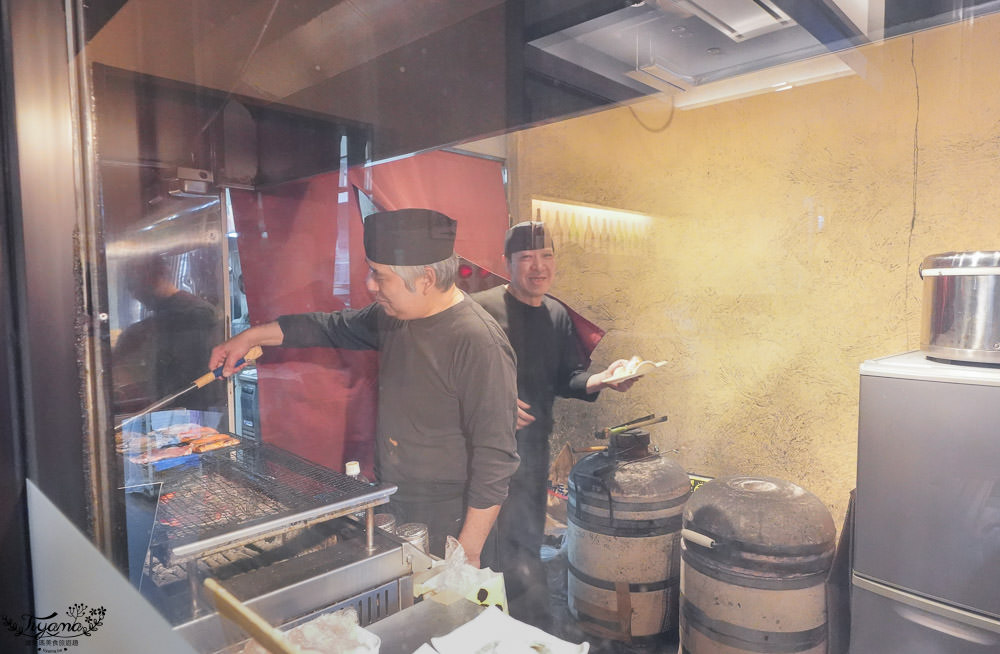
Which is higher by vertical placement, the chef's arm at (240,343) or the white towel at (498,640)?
the chef's arm at (240,343)

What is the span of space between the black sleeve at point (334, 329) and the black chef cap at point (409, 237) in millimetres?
139

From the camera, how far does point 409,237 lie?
1.24m

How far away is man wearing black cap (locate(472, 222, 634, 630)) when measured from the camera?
3.82 feet

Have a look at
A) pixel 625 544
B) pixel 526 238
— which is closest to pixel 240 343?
pixel 526 238

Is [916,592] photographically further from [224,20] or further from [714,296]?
[224,20]

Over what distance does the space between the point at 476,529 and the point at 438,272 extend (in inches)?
23.4

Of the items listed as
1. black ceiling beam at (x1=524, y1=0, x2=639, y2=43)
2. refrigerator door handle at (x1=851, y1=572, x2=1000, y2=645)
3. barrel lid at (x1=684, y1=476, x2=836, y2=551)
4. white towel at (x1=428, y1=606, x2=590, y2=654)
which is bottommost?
white towel at (x1=428, y1=606, x2=590, y2=654)

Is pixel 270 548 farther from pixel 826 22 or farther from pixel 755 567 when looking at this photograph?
pixel 826 22

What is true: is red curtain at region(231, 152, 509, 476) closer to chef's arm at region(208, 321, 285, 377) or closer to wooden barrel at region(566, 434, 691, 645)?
chef's arm at region(208, 321, 285, 377)

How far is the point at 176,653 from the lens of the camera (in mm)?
915

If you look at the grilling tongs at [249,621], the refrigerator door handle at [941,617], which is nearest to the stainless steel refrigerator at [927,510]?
the refrigerator door handle at [941,617]

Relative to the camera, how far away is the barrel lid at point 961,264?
713mm

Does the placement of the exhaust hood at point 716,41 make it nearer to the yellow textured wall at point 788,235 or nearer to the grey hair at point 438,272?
the yellow textured wall at point 788,235

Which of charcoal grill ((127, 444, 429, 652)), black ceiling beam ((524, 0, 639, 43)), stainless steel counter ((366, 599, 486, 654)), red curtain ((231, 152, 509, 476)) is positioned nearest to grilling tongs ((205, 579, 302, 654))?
charcoal grill ((127, 444, 429, 652))
